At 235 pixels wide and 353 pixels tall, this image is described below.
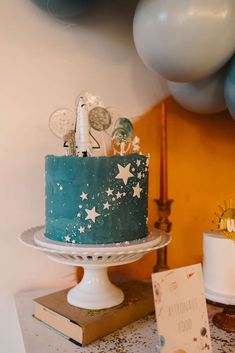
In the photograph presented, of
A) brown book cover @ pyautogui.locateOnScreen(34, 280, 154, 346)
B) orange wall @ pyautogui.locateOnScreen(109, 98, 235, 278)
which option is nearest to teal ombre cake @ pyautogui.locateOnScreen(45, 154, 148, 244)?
brown book cover @ pyautogui.locateOnScreen(34, 280, 154, 346)

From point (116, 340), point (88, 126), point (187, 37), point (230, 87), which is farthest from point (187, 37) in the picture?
point (116, 340)

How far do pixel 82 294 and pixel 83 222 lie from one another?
185 millimetres

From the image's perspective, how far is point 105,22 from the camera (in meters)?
1.08

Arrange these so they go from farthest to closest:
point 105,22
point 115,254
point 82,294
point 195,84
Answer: point 105,22 → point 195,84 → point 82,294 → point 115,254

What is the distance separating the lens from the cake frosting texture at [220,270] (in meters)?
0.77

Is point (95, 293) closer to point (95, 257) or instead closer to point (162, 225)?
point (95, 257)

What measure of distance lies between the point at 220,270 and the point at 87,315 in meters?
0.29

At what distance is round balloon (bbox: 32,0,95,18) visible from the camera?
87 centimetres

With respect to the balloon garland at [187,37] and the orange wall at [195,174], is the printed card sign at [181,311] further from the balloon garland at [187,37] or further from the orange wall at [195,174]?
the orange wall at [195,174]

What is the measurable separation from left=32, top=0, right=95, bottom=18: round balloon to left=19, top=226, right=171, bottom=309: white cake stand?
52 centimetres

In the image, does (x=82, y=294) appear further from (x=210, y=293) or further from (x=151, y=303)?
(x=210, y=293)

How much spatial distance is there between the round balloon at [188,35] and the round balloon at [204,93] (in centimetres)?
10

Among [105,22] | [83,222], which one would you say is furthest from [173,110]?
[83,222]

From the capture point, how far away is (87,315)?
0.76m
